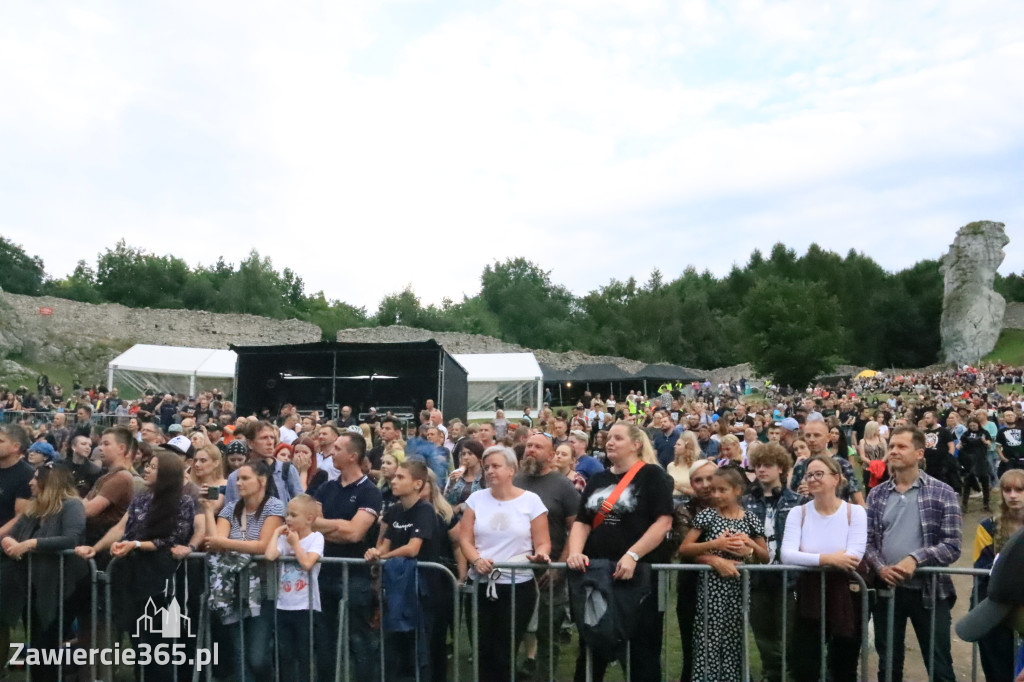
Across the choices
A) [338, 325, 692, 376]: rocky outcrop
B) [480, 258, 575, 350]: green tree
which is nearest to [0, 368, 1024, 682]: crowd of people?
[338, 325, 692, 376]: rocky outcrop

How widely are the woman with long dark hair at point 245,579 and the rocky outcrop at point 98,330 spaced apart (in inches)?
1163

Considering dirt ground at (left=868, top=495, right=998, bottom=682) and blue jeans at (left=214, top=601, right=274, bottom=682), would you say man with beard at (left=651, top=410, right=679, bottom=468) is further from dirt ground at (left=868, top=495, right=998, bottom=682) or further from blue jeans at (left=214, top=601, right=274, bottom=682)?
blue jeans at (left=214, top=601, right=274, bottom=682)

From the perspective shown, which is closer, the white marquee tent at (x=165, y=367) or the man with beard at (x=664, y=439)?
the man with beard at (x=664, y=439)

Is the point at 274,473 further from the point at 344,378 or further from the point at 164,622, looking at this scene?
the point at 344,378

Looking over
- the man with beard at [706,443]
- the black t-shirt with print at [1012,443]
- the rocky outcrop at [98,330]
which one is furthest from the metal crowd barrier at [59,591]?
the rocky outcrop at [98,330]

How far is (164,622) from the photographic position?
4.36 meters

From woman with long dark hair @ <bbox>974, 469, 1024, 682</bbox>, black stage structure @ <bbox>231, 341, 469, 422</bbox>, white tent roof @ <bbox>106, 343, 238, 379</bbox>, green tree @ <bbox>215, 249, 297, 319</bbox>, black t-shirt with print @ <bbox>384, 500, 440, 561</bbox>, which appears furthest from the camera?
green tree @ <bbox>215, 249, 297, 319</bbox>

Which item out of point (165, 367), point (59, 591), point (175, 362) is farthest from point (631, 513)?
point (175, 362)

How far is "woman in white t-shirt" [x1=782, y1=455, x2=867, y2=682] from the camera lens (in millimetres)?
3820

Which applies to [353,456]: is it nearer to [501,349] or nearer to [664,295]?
[501,349]

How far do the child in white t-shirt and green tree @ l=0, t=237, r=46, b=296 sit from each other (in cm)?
6080

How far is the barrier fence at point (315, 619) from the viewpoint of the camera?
3.87 meters

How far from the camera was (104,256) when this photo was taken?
5969 centimetres

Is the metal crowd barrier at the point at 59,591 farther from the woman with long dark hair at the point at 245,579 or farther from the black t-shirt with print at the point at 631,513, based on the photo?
the black t-shirt with print at the point at 631,513
